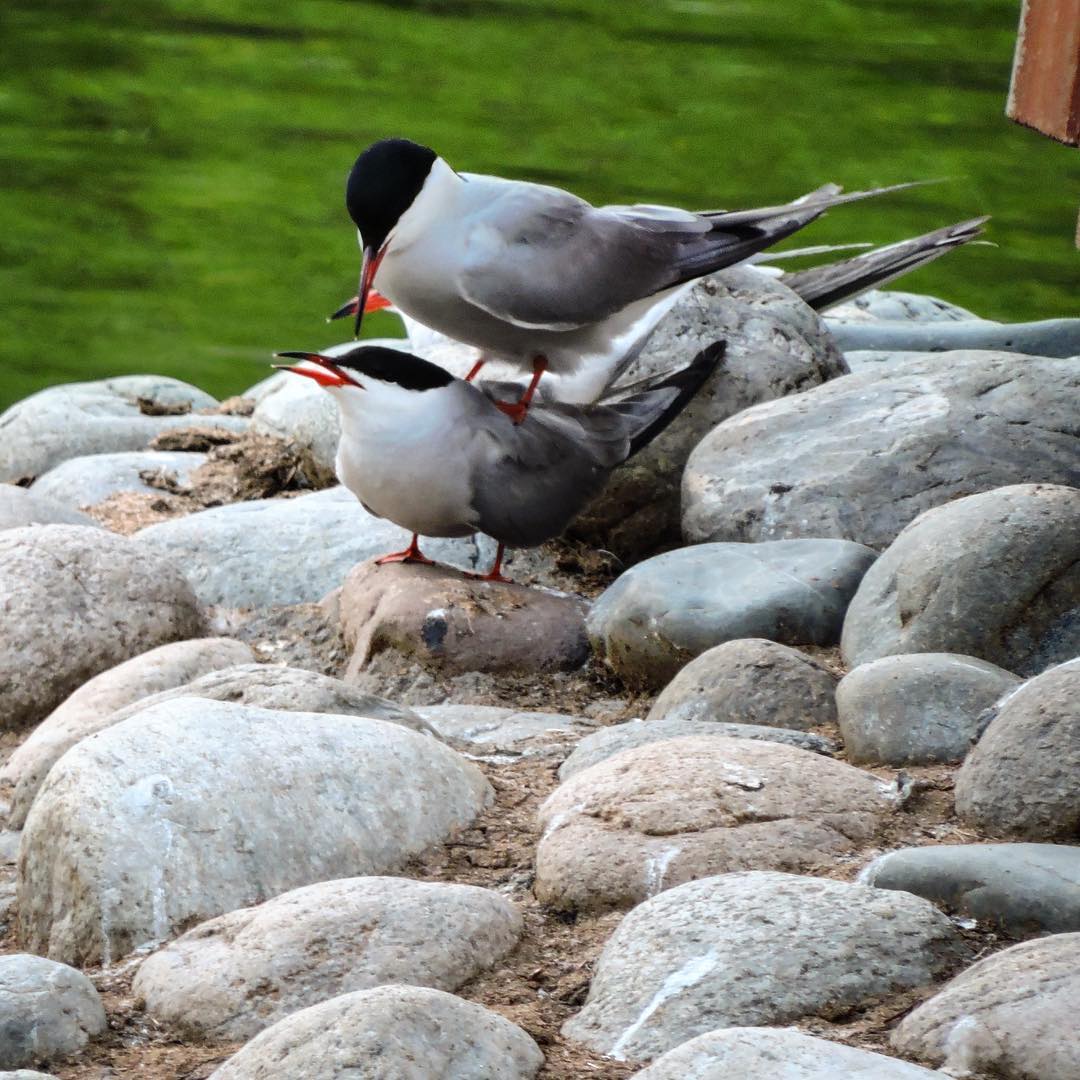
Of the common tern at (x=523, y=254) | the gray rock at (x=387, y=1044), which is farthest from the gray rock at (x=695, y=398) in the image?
the gray rock at (x=387, y=1044)

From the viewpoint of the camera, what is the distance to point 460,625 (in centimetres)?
449

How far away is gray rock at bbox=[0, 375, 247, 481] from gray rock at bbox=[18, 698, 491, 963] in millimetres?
3594

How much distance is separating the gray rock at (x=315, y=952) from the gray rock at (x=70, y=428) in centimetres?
410

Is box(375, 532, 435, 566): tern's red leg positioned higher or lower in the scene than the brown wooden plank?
lower

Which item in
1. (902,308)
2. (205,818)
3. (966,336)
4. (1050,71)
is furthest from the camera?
(902,308)

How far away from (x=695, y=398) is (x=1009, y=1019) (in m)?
3.02

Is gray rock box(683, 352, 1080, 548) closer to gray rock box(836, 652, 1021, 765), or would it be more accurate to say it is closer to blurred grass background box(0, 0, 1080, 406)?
gray rock box(836, 652, 1021, 765)

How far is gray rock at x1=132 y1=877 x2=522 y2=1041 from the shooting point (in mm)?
2768

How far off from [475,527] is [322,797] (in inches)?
59.9

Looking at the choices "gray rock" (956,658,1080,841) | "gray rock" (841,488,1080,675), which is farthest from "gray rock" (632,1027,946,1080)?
"gray rock" (841,488,1080,675)

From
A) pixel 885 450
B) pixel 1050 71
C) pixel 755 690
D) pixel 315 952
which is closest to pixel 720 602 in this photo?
pixel 755 690

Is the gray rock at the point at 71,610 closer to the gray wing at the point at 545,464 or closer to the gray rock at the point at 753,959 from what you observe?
the gray wing at the point at 545,464

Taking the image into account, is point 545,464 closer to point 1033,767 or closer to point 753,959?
point 1033,767

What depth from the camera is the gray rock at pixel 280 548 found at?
5.17 metres
